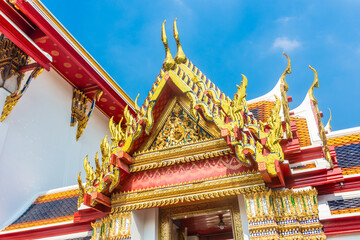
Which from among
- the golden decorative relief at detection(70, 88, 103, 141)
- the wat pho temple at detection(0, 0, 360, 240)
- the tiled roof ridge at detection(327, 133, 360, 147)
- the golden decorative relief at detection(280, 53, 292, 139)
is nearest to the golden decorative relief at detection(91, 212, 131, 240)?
the wat pho temple at detection(0, 0, 360, 240)

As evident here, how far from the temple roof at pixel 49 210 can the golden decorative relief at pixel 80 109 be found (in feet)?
8.20

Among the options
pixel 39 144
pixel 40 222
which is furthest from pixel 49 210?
pixel 39 144

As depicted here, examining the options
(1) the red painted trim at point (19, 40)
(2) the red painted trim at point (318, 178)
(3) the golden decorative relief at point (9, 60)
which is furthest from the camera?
(3) the golden decorative relief at point (9, 60)

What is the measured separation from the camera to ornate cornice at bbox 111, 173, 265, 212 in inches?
160

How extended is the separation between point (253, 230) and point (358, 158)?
1.86 m

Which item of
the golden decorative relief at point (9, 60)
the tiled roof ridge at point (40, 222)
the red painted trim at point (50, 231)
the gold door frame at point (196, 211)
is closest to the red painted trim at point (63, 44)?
the golden decorative relief at point (9, 60)

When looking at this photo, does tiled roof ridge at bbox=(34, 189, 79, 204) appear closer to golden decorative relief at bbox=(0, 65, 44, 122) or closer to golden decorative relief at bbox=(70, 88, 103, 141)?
golden decorative relief at bbox=(0, 65, 44, 122)

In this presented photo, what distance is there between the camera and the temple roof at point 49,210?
19.2 ft

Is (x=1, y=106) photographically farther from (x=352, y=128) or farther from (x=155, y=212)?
(x=352, y=128)

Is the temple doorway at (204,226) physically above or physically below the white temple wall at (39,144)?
A: below

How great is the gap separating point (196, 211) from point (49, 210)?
3.20 m

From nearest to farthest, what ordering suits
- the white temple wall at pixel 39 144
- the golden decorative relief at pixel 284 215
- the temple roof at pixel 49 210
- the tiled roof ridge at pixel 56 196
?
the golden decorative relief at pixel 284 215
the temple roof at pixel 49 210
the tiled roof ridge at pixel 56 196
the white temple wall at pixel 39 144

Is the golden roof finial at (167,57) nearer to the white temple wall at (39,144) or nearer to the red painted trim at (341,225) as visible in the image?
the red painted trim at (341,225)

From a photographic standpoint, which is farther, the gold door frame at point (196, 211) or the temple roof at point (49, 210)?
the temple roof at point (49, 210)
